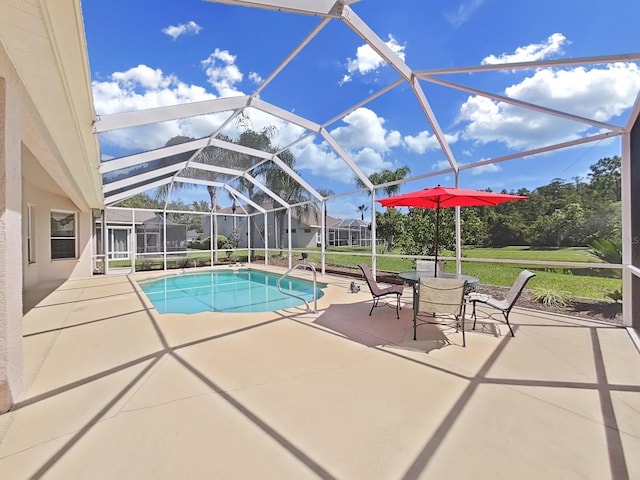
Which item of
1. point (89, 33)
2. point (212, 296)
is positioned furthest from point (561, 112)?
point (212, 296)

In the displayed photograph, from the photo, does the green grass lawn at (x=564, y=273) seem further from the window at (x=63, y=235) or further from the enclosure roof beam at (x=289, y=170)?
the window at (x=63, y=235)

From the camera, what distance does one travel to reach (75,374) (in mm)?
3393

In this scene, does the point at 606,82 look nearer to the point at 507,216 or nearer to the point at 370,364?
the point at 507,216

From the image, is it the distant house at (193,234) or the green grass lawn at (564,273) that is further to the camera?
the distant house at (193,234)

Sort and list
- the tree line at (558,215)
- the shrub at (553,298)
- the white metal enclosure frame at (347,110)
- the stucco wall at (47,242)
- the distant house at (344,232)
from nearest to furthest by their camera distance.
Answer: the white metal enclosure frame at (347,110) < the tree line at (558,215) < the shrub at (553,298) < the stucco wall at (47,242) < the distant house at (344,232)

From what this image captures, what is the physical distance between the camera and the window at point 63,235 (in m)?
11.6

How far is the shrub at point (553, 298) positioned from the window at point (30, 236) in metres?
14.0

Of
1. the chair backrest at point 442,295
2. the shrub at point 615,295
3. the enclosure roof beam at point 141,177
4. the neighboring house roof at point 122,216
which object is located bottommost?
the shrub at point 615,295

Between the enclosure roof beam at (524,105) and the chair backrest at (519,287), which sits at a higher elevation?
the enclosure roof beam at (524,105)

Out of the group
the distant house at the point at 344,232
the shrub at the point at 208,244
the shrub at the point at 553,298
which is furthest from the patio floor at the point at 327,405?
the distant house at the point at 344,232

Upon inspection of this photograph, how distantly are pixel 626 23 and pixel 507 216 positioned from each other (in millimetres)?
3936

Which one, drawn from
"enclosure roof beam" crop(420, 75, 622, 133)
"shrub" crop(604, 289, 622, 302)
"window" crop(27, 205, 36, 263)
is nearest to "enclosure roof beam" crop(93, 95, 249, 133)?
"enclosure roof beam" crop(420, 75, 622, 133)

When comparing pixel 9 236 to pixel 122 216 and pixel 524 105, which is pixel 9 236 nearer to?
pixel 524 105

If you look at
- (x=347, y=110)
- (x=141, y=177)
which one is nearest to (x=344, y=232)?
(x=141, y=177)
